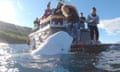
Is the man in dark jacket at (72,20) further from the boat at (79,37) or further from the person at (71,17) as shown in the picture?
the boat at (79,37)

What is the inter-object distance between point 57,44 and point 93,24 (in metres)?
6.25

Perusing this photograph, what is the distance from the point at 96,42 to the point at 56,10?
3706mm

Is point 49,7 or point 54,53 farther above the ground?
point 49,7

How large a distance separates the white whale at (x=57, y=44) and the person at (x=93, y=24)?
535 centimetres

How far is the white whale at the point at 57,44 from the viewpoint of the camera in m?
16.3

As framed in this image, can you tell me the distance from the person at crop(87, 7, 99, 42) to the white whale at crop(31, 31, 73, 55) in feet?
17.6

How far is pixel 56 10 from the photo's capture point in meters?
21.9

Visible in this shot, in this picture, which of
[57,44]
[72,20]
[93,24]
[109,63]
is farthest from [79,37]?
[109,63]

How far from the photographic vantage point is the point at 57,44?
1656 centimetres

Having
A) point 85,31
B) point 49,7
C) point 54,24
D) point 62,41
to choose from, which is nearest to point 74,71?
point 62,41

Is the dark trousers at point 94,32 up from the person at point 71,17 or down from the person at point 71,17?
down

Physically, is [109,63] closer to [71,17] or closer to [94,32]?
[71,17]

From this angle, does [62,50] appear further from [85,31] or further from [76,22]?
[85,31]

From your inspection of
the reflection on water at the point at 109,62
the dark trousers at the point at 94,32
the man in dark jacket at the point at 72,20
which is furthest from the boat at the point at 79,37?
the reflection on water at the point at 109,62
